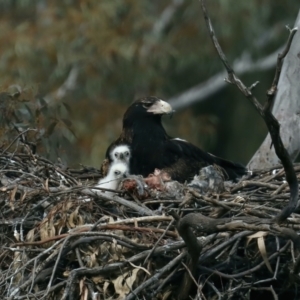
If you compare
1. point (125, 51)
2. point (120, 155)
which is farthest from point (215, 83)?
point (120, 155)

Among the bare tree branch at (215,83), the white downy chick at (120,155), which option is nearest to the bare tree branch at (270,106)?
the white downy chick at (120,155)

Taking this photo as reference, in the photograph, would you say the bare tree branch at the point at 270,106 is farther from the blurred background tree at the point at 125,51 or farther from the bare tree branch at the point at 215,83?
the bare tree branch at the point at 215,83

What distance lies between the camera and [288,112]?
8.04 metres

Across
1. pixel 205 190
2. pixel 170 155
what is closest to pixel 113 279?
pixel 205 190

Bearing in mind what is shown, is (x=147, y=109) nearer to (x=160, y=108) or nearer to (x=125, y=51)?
(x=160, y=108)

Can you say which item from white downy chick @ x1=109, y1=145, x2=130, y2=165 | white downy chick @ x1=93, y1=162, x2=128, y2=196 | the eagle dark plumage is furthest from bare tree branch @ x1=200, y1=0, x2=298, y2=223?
white downy chick @ x1=109, y1=145, x2=130, y2=165

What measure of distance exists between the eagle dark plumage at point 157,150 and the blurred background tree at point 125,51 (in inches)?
263

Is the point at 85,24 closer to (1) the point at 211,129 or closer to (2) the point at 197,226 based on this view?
→ (1) the point at 211,129

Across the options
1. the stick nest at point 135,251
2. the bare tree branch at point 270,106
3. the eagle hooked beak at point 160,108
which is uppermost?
the eagle hooked beak at point 160,108

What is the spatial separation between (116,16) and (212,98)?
377 cm

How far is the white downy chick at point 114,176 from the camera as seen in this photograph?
664 cm

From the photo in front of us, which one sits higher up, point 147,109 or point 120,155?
point 147,109

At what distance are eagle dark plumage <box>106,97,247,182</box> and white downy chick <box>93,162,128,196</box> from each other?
0.16m

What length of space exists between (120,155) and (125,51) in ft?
29.1
